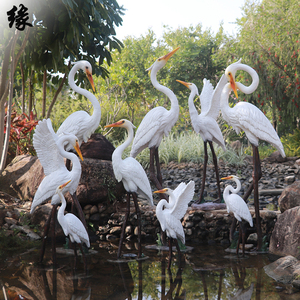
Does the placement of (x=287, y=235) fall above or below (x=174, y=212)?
below

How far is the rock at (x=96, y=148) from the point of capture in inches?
229

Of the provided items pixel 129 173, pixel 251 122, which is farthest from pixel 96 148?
pixel 251 122

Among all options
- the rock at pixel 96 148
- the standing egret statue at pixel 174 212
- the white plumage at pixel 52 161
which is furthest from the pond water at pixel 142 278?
the rock at pixel 96 148

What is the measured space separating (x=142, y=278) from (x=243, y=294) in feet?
3.37

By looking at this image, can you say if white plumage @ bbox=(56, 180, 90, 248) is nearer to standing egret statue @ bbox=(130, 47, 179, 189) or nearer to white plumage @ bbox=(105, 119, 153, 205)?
white plumage @ bbox=(105, 119, 153, 205)

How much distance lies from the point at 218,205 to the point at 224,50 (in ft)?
35.3

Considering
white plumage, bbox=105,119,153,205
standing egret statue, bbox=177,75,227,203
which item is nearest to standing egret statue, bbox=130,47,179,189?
white plumage, bbox=105,119,153,205

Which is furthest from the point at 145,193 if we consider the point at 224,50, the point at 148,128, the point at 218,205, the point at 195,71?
the point at 195,71

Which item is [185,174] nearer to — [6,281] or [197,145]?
[197,145]

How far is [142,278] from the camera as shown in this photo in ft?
10.8

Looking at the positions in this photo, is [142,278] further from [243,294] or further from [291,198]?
[291,198]

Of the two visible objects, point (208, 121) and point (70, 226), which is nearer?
point (70, 226)

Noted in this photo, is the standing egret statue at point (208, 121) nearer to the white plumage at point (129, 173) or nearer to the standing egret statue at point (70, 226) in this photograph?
the white plumage at point (129, 173)

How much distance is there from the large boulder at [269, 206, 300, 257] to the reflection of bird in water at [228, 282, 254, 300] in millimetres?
1085
